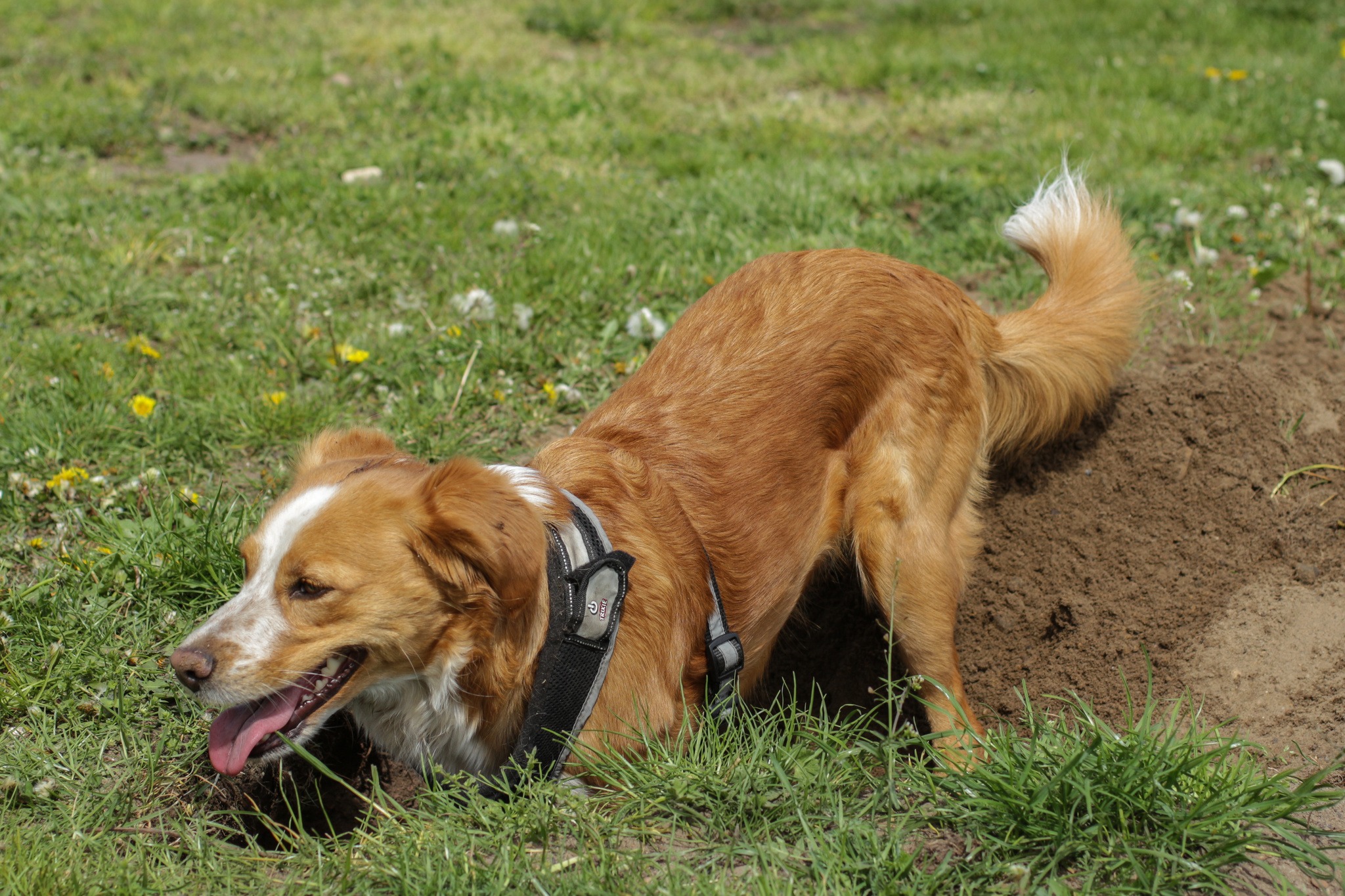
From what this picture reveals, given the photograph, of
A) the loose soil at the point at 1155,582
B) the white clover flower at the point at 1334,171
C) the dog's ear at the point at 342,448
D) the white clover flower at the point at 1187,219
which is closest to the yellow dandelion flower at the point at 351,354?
the dog's ear at the point at 342,448

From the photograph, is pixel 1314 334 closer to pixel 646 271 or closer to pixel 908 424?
pixel 908 424

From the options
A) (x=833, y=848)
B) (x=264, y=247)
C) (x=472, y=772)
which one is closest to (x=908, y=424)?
(x=833, y=848)

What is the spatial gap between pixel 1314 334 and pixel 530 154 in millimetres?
4173

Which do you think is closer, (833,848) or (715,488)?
(833,848)

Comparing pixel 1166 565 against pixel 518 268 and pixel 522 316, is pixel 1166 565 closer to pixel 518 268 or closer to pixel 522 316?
pixel 522 316

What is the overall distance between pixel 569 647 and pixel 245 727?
2.59ft

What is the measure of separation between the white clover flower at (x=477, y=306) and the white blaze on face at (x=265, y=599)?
219cm

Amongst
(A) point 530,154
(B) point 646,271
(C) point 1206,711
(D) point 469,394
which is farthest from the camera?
(A) point 530,154

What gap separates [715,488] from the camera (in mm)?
2766

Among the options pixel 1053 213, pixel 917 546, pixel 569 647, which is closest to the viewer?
pixel 569 647

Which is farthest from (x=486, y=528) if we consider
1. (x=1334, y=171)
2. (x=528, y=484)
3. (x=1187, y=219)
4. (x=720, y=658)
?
(x=1334, y=171)

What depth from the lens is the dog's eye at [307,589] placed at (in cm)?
220

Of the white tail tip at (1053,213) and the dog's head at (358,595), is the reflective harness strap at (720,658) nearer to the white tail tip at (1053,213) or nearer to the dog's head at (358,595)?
the dog's head at (358,595)

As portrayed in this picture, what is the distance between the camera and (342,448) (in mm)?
2658
